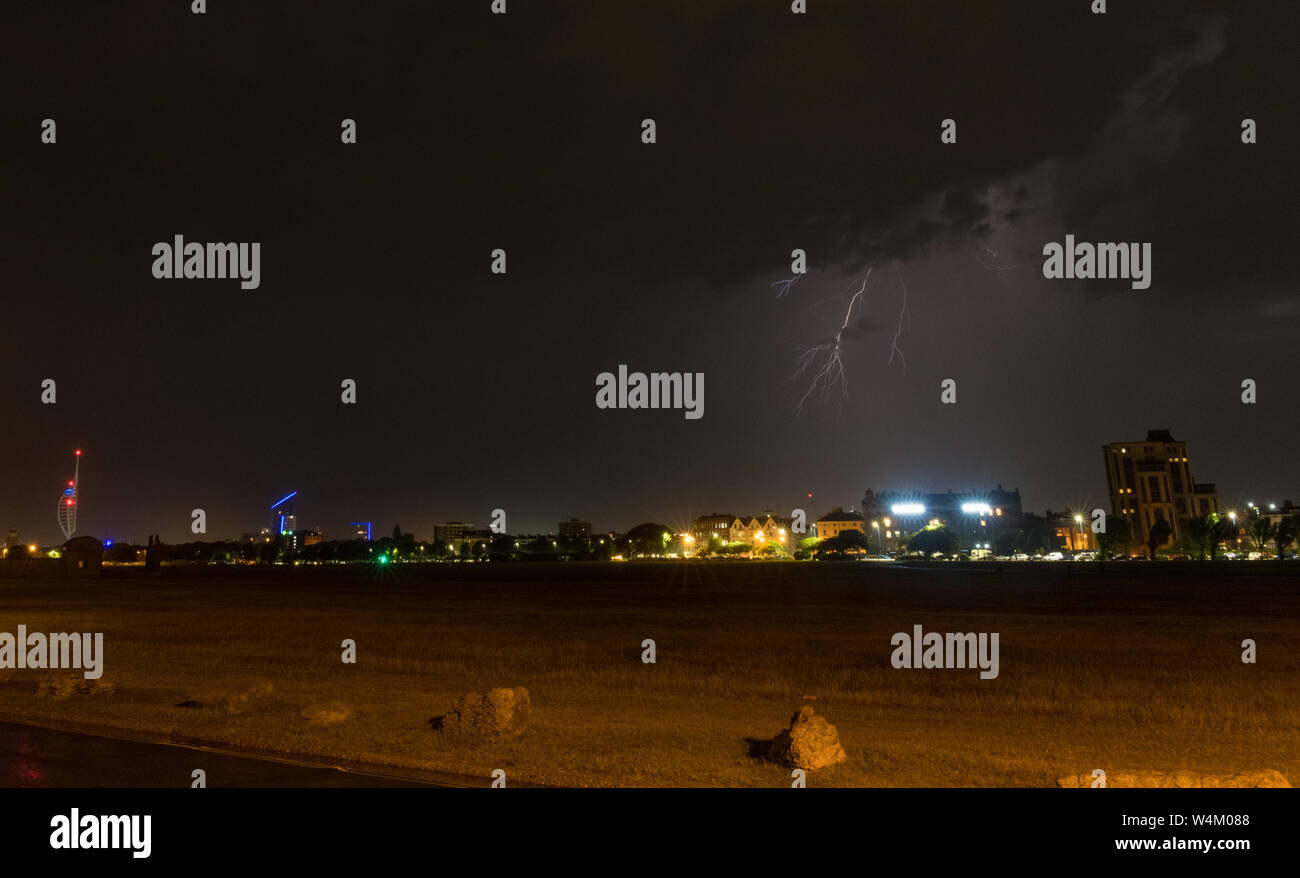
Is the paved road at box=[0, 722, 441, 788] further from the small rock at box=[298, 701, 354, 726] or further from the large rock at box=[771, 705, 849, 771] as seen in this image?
the large rock at box=[771, 705, 849, 771]

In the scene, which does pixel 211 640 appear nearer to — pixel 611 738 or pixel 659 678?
pixel 659 678

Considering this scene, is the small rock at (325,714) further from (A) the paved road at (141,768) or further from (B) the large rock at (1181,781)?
(B) the large rock at (1181,781)

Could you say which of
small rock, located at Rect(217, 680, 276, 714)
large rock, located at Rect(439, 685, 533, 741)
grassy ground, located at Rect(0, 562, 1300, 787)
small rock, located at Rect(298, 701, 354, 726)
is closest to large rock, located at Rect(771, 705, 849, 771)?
grassy ground, located at Rect(0, 562, 1300, 787)

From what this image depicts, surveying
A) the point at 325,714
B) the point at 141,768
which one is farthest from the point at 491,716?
the point at 141,768

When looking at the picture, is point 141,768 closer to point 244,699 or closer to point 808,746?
point 244,699

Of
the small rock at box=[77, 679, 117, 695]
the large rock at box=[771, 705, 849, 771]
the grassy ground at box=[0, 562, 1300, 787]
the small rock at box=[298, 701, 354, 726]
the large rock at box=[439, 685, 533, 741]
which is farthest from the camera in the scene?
the small rock at box=[77, 679, 117, 695]
